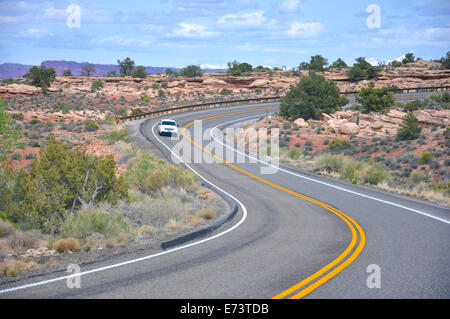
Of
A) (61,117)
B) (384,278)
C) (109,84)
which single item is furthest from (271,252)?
(109,84)

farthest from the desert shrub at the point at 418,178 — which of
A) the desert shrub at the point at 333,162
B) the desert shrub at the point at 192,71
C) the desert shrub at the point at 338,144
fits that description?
the desert shrub at the point at 192,71

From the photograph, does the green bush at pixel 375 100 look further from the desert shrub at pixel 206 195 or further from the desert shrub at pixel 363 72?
the desert shrub at pixel 363 72

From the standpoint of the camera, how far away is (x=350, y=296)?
20.2 ft

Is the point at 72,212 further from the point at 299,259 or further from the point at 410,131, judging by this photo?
the point at 410,131

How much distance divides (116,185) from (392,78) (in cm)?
8245

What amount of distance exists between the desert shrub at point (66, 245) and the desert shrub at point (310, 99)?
39830 millimetres

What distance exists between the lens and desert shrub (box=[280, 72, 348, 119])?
46031 mm

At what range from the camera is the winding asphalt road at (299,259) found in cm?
626

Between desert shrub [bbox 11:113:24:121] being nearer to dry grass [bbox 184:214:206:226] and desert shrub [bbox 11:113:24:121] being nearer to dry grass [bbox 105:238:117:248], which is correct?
dry grass [bbox 184:214:206:226]

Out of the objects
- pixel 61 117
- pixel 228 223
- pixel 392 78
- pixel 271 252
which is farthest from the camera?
pixel 392 78

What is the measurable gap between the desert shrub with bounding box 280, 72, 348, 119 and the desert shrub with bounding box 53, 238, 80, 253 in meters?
39.8

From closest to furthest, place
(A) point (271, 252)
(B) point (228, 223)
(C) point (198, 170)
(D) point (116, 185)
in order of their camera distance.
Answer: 1. (A) point (271, 252)
2. (B) point (228, 223)
3. (D) point (116, 185)
4. (C) point (198, 170)

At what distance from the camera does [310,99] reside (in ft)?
153
